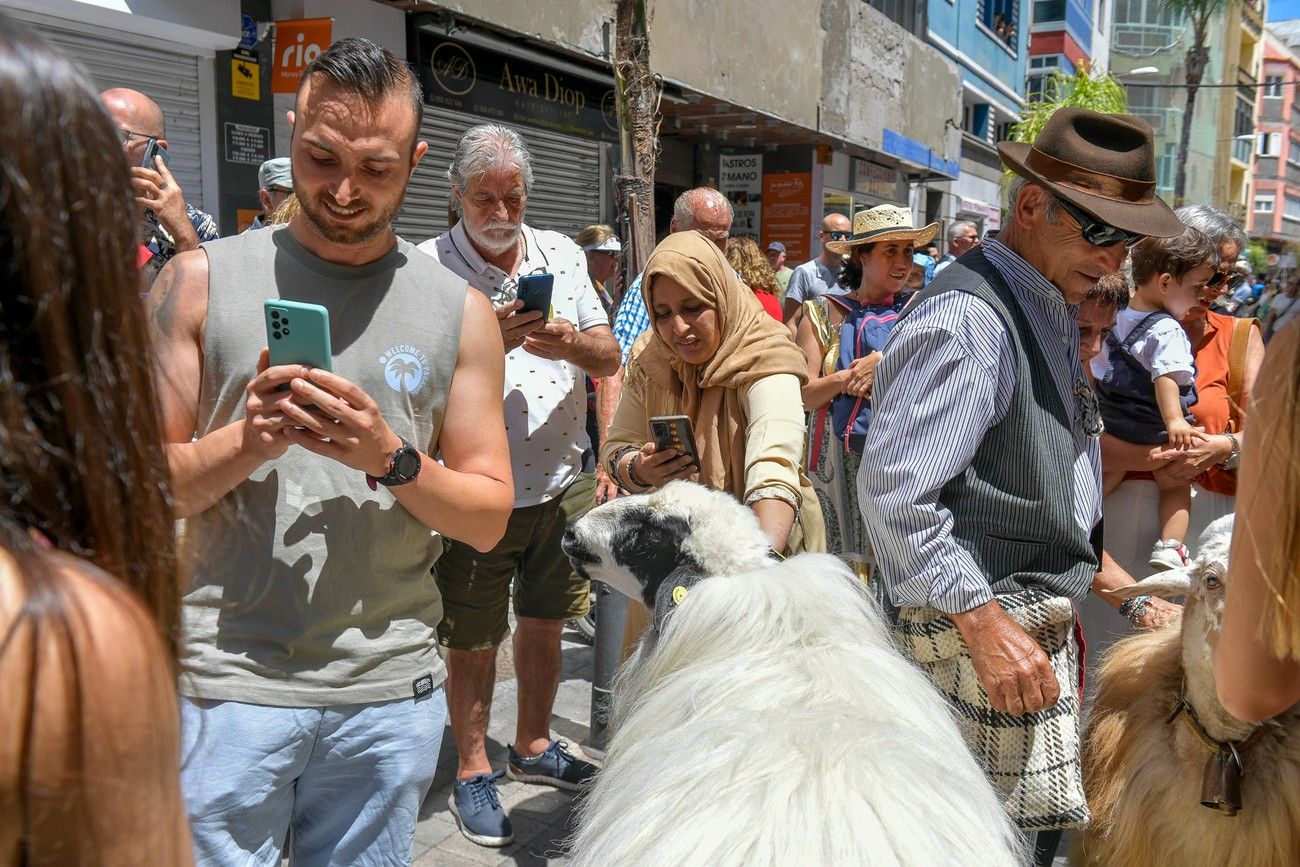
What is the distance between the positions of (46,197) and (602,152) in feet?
35.5

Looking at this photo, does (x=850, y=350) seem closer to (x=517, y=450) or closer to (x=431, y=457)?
(x=517, y=450)

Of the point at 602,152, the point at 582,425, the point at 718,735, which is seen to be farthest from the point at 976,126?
the point at 718,735

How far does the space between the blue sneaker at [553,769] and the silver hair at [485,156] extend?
6.78 feet

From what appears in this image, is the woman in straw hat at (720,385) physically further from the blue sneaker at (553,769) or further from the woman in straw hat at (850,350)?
the woman in straw hat at (850,350)

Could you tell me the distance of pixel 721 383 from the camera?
3084mm

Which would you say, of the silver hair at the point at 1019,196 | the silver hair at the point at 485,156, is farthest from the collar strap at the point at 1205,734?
the silver hair at the point at 485,156

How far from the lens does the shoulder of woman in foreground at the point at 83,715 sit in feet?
2.40

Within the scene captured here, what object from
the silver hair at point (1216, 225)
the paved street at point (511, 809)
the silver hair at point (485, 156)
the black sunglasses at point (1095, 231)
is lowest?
the paved street at point (511, 809)

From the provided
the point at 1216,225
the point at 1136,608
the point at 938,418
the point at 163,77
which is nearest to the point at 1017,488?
the point at 938,418

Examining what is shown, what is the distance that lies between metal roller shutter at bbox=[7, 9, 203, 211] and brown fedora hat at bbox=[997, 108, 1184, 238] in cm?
555

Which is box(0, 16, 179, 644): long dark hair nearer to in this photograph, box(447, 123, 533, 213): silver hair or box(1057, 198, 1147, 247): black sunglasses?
box(1057, 198, 1147, 247): black sunglasses

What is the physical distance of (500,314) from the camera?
3.10m

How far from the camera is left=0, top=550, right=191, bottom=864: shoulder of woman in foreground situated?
2.40 feet

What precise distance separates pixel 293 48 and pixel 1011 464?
587cm
